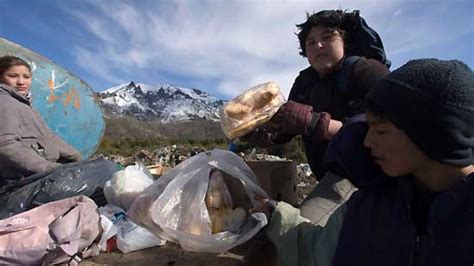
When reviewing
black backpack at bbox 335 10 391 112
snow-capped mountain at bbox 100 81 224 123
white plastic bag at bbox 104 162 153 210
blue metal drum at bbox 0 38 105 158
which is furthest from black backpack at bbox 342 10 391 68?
snow-capped mountain at bbox 100 81 224 123

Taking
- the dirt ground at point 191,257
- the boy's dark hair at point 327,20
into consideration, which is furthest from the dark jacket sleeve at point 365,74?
the dirt ground at point 191,257

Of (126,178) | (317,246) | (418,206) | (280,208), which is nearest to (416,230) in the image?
(418,206)

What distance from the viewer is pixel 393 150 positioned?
128 cm

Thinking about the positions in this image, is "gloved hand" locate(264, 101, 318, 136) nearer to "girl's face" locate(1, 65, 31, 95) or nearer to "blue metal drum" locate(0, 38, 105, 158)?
"girl's face" locate(1, 65, 31, 95)

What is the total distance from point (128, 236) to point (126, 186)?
371 millimetres

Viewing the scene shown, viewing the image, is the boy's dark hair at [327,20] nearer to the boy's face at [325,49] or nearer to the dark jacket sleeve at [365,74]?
the boy's face at [325,49]

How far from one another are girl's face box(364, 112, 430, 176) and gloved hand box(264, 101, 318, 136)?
1.81 feet

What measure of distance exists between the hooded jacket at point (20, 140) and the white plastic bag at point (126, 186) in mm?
458

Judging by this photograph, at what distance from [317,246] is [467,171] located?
0.57m

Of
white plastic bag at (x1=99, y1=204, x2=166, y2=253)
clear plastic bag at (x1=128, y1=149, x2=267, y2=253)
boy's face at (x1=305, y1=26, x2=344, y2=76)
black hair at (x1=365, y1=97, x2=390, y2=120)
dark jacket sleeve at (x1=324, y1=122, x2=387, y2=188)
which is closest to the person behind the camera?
black hair at (x1=365, y1=97, x2=390, y2=120)

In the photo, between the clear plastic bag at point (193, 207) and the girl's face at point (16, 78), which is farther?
the girl's face at point (16, 78)

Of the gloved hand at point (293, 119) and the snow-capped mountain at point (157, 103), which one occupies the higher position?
the snow-capped mountain at point (157, 103)

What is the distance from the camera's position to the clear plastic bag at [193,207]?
165 cm

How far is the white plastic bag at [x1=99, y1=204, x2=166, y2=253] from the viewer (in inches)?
71.8
